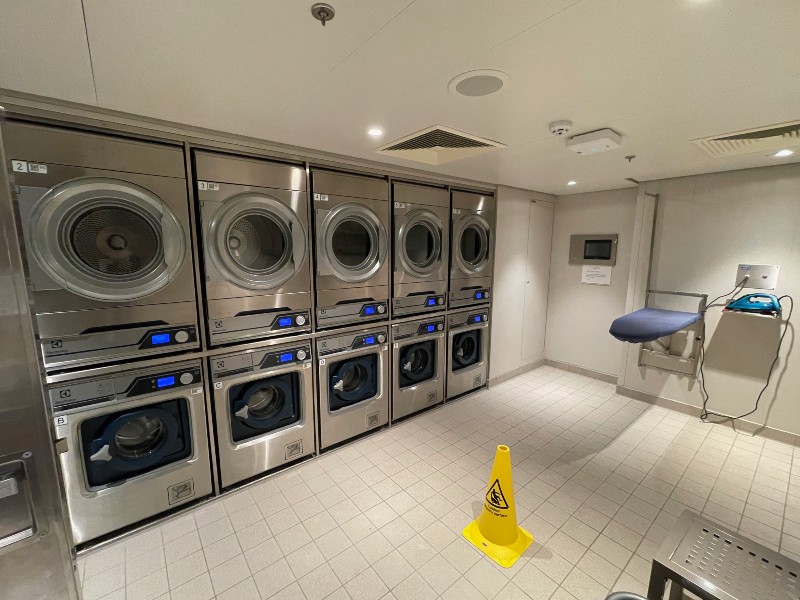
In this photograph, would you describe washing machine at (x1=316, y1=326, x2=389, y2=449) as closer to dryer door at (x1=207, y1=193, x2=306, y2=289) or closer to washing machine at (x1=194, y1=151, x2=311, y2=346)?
washing machine at (x1=194, y1=151, x2=311, y2=346)

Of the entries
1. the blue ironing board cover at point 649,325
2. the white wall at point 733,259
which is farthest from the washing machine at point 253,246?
the white wall at point 733,259

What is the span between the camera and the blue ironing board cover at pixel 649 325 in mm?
2754

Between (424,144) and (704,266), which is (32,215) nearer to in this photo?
(424,144)

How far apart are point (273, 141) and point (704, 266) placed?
4121 mm

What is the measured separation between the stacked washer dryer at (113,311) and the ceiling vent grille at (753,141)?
337 cm

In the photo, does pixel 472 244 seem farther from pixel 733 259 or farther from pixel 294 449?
pixel 294 449

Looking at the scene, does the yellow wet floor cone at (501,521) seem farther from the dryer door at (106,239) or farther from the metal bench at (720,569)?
the dryer door at (106,239)

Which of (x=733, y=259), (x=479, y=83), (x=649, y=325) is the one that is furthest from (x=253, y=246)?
(x=733, y=259)

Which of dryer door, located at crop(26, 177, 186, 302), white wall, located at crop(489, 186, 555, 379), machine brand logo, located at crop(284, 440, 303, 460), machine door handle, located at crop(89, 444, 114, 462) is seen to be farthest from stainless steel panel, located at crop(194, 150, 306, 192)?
white wall, located at crop(489, 186, 555, 379)

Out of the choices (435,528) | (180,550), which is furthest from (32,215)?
(435,528)

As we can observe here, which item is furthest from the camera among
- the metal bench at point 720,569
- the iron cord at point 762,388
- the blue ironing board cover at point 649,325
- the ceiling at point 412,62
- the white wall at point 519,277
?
the white wall at point 519,277

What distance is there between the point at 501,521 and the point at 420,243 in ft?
7.54

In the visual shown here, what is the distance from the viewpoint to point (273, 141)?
7.15 feet

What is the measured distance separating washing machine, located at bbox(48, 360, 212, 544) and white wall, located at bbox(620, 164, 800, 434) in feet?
14.7
